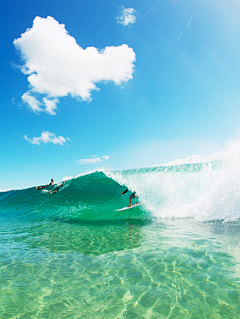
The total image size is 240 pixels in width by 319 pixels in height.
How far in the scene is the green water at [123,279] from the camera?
2.60m

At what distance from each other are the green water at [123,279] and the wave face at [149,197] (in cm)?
502

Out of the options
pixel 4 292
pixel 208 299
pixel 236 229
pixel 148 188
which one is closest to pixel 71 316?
pixel 4 292

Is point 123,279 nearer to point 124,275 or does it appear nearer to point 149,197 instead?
point 124,275

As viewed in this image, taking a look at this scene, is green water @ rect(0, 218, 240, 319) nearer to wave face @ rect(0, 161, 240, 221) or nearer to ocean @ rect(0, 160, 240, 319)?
ocean @ rect(0, 160, 240, 319)

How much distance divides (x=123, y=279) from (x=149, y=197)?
11.0 m

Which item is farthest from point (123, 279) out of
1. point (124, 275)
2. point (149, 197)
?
point (149, 197)

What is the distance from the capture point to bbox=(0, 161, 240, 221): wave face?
33.7 ft

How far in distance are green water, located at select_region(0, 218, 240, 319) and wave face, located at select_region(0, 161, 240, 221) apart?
502 cm

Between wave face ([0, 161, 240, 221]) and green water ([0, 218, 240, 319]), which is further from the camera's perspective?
wave face ([0, 161, 240, 221])

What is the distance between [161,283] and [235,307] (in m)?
1.06

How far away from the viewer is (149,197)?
1426cm

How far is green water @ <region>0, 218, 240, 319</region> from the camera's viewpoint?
2.60 m

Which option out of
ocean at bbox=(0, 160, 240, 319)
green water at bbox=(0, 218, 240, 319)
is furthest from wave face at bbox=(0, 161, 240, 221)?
green water at bbox=(0, 218, 240, 319)

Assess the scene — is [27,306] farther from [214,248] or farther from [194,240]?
[194,240]
